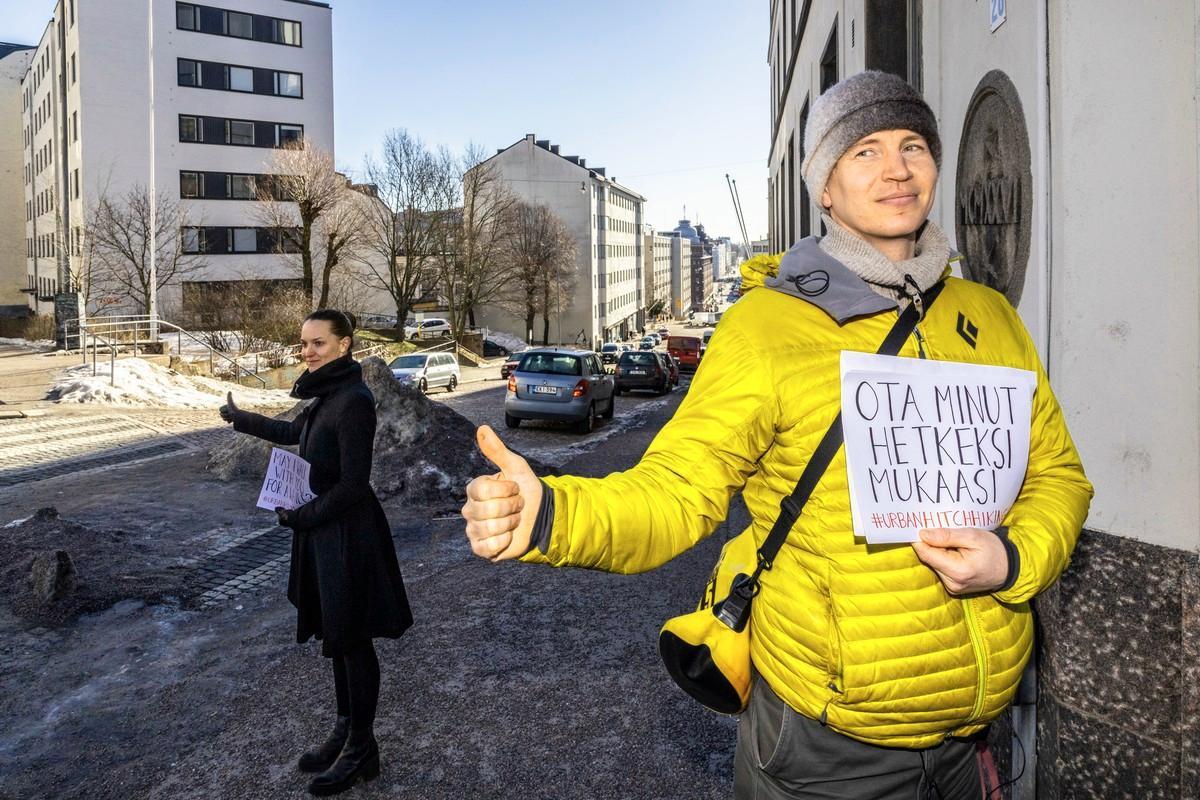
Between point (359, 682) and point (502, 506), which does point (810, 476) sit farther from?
point (359, 682)

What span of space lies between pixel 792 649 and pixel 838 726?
0.58 ft

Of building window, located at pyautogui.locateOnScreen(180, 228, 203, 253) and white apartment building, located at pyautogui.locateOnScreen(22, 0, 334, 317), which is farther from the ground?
white apartment building, located at pyautogui.locateOnScreen(22, 0, 334, 317)

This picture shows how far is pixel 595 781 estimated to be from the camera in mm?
4191

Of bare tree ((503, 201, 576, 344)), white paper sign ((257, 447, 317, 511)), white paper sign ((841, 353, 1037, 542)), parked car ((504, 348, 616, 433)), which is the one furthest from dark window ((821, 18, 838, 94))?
bare tree ((503, 201, 576, 344))

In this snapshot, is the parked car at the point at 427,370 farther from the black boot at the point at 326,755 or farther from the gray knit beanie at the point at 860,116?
the gray knit beanie at the point at 860,116

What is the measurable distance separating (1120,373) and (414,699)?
3.80m

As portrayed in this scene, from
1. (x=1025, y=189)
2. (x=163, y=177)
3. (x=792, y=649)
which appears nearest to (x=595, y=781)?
(x=792, y=649)

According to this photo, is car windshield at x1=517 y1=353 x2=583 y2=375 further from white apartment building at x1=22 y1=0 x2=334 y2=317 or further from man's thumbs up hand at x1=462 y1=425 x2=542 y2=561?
white apartment building at x1=22 y1=0 x2=334 y2=317

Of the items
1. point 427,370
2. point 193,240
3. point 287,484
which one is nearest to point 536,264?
point 193,240

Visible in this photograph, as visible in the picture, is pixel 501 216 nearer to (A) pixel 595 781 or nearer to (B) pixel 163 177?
(B) pixel 163 177

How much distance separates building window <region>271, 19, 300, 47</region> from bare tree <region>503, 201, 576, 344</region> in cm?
1987

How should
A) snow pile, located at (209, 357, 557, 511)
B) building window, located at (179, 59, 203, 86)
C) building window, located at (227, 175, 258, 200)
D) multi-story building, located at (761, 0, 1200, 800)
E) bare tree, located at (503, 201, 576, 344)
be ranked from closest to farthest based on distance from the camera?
multi-story building, located at (761, 0, 1200, 800), snow pile, located at (209, 357, 557, 511), building window, located at (179, 59, 203, 86), building window, located at (227, 175, 258, 200), bare tree, located at (503, 201, 576, 344)

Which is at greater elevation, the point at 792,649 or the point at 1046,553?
the point at 1046,553

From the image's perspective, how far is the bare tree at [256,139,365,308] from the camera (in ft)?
149
